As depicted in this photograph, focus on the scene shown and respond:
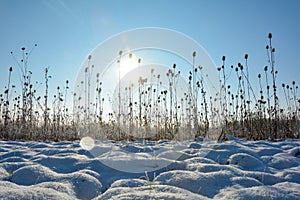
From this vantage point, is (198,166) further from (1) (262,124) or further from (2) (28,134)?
(2) (28,134)

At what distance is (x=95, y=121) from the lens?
23.4 feet

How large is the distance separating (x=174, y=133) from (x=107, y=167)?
403 centimetres

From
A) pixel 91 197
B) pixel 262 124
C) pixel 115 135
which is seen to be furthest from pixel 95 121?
pixel 91 197

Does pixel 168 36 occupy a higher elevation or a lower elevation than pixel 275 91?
higher

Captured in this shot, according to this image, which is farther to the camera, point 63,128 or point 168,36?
point 63,128

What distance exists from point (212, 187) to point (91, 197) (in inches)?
32.0

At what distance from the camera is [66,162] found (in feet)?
7.88

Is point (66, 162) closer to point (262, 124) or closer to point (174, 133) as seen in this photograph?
point (174, 133)

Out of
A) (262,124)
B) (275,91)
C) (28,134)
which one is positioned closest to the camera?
(275,91)

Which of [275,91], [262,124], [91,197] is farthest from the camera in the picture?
[262,124]

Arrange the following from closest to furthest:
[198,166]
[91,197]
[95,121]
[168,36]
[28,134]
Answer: [91,197]
[198,166]
[168,36]
[28,134]
[95,121]

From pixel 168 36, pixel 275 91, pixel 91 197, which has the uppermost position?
pixel 168 36

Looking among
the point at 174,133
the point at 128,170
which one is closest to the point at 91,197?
the point at 128,170

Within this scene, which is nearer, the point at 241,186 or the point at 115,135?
the point at 241,186
